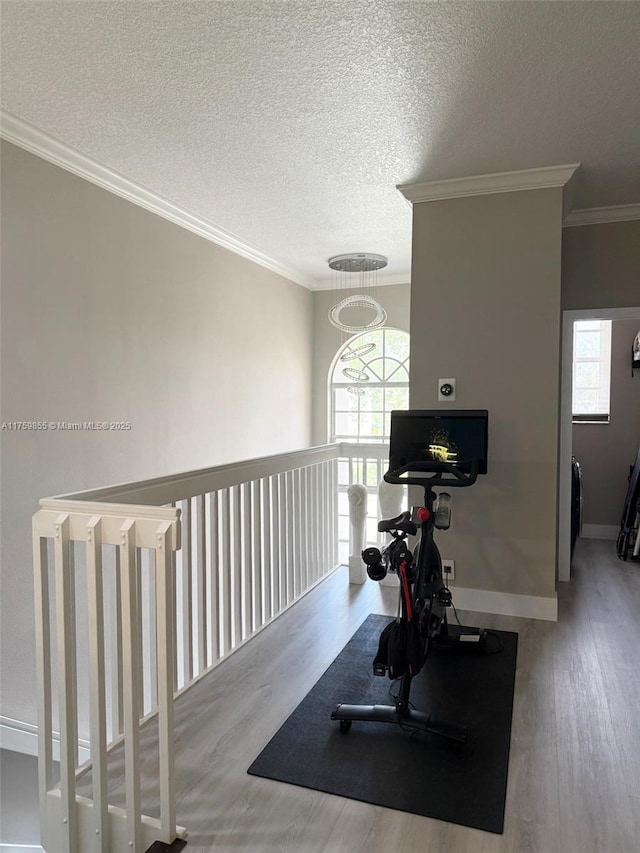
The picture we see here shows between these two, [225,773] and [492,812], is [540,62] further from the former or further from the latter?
[225,773]

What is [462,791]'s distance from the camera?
1888 mm

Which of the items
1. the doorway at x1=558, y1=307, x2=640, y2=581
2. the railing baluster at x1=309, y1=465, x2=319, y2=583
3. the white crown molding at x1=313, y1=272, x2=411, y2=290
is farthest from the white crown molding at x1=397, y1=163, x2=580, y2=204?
the white crown molding at x1=313, y1=272, x2=411, y2=290

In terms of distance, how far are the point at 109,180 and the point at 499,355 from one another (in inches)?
103

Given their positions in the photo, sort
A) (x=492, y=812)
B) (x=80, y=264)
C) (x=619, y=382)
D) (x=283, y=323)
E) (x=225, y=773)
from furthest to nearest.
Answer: (x=283, y=323) → (x=619, y=382) → (x=80, y=264) → (x=225, y=773) → (x=492, y=812)

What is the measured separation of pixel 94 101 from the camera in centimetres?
264

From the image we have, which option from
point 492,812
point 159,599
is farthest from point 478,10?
point 492,812

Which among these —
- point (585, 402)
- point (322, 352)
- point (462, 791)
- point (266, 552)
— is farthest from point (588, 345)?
point (462, 791)

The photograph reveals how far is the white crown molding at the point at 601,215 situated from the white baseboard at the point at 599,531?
2.97 meters

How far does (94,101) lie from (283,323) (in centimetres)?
337

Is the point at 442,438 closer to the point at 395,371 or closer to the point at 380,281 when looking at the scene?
the point at 395,371

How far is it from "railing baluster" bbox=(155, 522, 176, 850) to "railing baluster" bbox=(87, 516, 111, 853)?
18cm

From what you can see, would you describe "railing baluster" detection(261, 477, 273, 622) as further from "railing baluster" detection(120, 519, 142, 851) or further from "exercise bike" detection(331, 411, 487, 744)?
"railing baluster" detection(120, 519, 142, 851)

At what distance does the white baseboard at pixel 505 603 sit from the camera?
340 cm

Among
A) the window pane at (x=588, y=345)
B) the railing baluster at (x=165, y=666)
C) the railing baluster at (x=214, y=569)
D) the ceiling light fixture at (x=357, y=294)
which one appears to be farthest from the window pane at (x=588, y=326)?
the railing baluster at (x=165, y=666)
